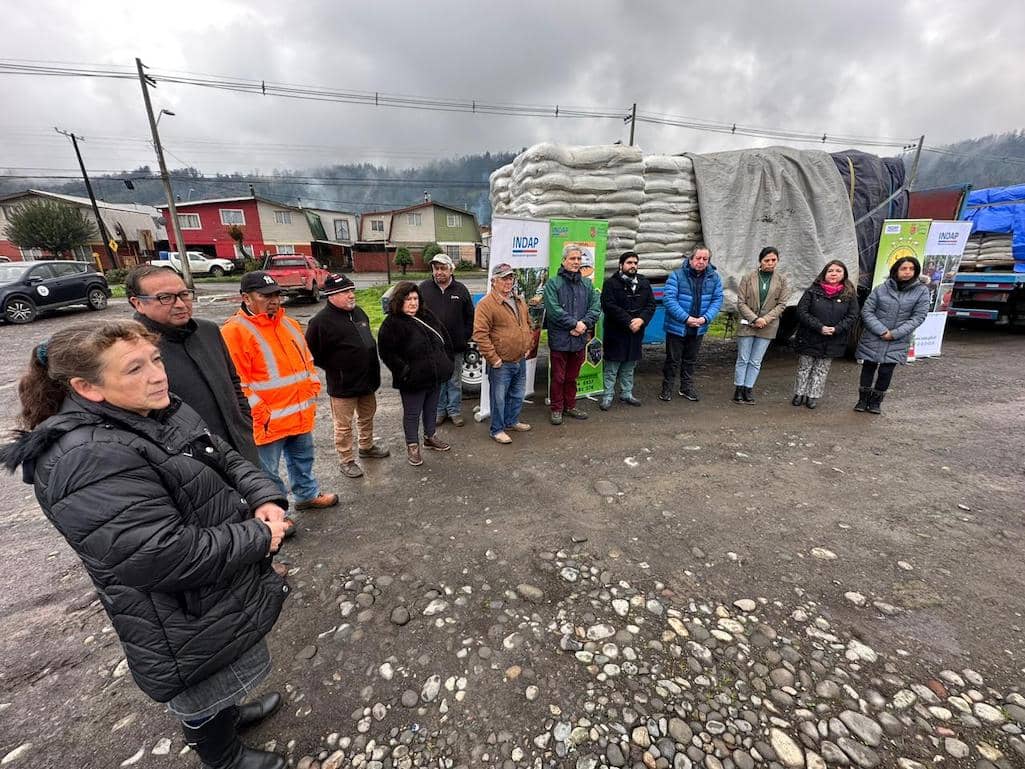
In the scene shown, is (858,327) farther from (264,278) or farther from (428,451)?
(264,278)

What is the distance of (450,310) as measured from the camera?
15.6 ft

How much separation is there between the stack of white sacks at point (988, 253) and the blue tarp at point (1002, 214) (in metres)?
0.09

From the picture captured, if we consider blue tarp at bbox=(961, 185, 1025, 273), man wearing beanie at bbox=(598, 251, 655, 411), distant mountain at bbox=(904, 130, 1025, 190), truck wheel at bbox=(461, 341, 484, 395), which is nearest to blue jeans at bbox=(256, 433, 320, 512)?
truck wheel at bbox=(461, 341, 484, 395)

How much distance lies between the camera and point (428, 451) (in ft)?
14.3

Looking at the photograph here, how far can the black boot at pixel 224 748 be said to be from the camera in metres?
1.54

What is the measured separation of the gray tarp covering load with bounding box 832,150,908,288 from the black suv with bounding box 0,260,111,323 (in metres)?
17.7

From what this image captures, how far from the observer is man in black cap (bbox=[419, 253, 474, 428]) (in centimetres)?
467

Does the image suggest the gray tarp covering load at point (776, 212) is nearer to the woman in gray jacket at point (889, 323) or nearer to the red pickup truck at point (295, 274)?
the woman in gray jacket at point (889, 323)

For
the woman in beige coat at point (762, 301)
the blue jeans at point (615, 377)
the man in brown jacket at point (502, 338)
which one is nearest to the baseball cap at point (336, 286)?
the man in brown jacket at point (502, 338)

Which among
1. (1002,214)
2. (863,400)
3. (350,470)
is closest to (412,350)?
(350,470)

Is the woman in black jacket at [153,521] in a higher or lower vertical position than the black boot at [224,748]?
higher

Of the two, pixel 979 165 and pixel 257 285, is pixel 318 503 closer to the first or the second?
pixel 257 285

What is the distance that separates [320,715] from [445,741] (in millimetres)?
556

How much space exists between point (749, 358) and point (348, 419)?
4.78 meters
